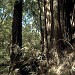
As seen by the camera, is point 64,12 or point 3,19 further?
point 3,19

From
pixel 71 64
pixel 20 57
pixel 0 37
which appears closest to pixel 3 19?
pixel 0 37

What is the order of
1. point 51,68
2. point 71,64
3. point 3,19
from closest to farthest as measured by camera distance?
point 71,64, point 51,68, point 3,19

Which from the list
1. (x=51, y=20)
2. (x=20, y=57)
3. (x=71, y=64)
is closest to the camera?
(x=71, y=64)

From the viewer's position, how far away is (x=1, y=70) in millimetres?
7273

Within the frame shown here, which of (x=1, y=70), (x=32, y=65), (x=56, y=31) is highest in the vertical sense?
(x=56, y=31)

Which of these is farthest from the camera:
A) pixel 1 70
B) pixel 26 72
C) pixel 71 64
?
pixel 1 70

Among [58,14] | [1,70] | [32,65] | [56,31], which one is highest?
[58,14]

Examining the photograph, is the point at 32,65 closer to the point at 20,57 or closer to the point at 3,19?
the point at 20,57

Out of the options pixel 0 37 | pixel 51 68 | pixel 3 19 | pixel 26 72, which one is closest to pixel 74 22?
pixel 51 68

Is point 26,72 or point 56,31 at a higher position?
point 56,31

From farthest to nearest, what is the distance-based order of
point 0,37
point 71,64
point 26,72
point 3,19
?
1. point 3,19
2. point 0,37
3. point 26,72
4. point 71,64

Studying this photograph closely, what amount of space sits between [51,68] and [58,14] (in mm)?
1038

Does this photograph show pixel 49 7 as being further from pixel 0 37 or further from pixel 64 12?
pixel 0 37

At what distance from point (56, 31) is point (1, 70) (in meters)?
3.07
